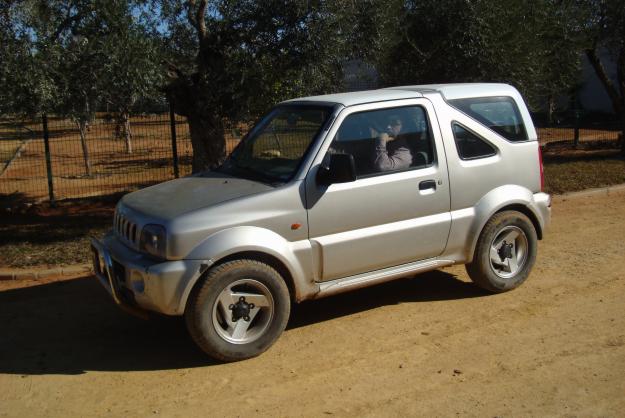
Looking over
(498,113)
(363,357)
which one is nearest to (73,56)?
(498,113)

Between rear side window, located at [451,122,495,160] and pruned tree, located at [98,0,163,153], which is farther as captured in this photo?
pruned tree, located at [98,0,163,153]

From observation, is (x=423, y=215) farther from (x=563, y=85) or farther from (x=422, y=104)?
(x=563, y=85)

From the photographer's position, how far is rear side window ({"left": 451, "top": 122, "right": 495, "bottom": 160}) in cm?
582

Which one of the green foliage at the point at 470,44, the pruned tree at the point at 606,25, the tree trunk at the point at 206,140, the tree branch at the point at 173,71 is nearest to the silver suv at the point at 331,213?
the tree branch at the point at 173,71

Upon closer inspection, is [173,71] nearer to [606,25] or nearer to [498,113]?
[498,113]

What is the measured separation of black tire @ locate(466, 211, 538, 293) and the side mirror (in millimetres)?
1601

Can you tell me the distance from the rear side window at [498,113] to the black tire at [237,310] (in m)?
2.40

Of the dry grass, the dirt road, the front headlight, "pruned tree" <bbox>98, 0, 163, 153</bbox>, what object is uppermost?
"pruned tree" <bbox>98, 0, 163, 153</bbox>

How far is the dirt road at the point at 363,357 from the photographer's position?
4.25 m

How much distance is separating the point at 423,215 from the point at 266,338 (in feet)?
5.56

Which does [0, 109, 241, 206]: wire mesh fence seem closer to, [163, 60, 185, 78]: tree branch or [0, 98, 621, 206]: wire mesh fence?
[0, 98, 621, 206]: wire mesh fence

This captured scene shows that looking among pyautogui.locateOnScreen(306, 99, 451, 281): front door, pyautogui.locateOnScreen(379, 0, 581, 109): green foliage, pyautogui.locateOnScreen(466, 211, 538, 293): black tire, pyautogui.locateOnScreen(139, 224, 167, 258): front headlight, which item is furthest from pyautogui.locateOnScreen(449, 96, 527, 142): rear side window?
pyautogui.locateOnScreen(379, 0, 581, 109): green foliage

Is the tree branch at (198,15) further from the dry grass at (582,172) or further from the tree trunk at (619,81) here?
the tree trunk at (619,81)

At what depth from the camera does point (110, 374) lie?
4.80 m
